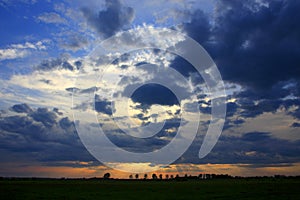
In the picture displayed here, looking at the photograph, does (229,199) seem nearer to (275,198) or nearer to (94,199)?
(275,198)

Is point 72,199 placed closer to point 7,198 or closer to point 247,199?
point 7,198

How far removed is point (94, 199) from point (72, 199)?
Answer: 153 inches

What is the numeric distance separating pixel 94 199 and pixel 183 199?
1599cm

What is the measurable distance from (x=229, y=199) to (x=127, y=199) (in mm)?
18357

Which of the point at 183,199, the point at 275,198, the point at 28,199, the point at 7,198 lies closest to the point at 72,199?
the point at 28,199

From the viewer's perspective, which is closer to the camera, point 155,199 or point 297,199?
point 297,199

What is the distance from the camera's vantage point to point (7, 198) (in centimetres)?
5950

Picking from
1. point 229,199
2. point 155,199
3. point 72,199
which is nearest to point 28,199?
point 72,199

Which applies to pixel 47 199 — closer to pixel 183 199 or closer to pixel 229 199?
pixel 183 199

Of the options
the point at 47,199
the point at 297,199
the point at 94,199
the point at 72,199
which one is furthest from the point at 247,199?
the point at 47,199

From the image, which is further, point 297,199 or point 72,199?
point 72,199

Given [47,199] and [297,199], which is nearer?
[297,199]

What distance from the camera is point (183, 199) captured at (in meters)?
58.1

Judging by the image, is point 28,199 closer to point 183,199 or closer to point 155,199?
point 155,199
